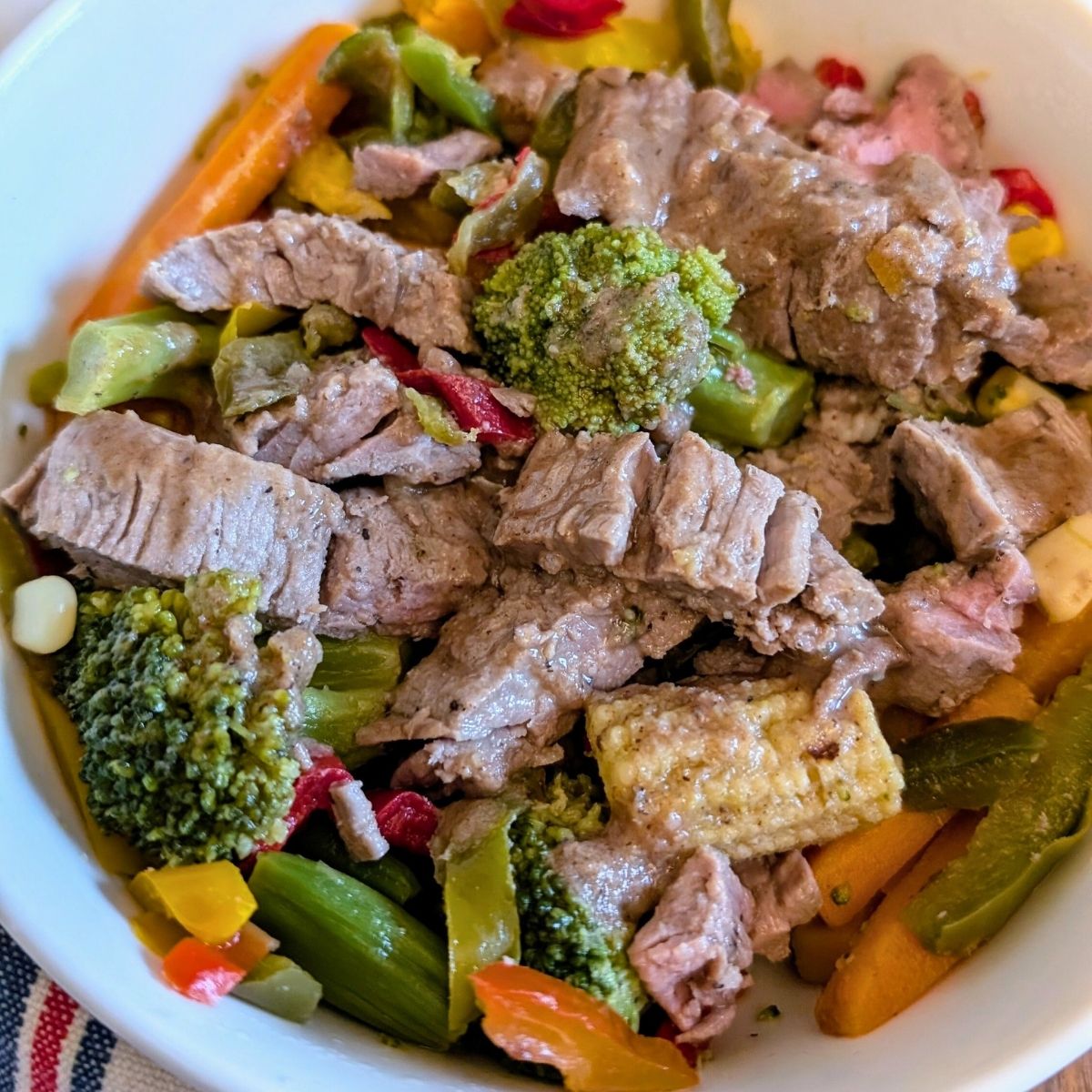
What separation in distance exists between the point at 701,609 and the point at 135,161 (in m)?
1.89

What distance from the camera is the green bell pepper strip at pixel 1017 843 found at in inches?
82.7

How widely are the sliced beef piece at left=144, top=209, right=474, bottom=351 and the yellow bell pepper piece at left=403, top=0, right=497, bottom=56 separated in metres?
0.69

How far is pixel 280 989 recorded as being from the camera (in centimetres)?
192

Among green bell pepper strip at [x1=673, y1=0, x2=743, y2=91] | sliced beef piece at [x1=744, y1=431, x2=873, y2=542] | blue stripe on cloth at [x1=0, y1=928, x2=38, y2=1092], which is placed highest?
green bell pepper strip at [x1=673, y1=0, x2=743, y2=91]

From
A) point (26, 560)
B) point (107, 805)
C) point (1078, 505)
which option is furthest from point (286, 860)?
point (1078, 505)

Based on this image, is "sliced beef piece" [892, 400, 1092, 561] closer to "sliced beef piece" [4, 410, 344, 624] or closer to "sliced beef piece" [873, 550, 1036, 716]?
"sliced beef piece" [873, 550, 1036, 716]

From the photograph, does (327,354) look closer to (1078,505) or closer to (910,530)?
(910,530)

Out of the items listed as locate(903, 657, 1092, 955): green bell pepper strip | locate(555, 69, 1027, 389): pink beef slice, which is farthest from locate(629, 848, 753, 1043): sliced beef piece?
locate(555, 69, 1027, 389): pink beef slice

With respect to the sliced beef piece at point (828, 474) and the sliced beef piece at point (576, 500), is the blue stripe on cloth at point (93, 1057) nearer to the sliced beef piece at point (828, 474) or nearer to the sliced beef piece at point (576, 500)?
the sliced beef piece at point (576, 500)

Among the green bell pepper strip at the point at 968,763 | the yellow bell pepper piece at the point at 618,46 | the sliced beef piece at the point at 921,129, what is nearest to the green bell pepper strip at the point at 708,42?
the yellow bell pepper piece at the point at 618,46

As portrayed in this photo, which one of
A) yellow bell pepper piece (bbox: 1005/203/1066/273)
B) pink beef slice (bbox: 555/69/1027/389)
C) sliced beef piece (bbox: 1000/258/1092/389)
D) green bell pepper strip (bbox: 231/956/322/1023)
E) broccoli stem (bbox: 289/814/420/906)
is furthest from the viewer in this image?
yellow bell pepper piece (bbox: 1005/203/1066/273)

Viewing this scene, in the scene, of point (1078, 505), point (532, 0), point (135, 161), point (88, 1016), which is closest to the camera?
point (88, 1016)

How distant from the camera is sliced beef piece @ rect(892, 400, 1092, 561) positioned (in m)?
2.40

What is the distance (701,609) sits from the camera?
2330 mm
